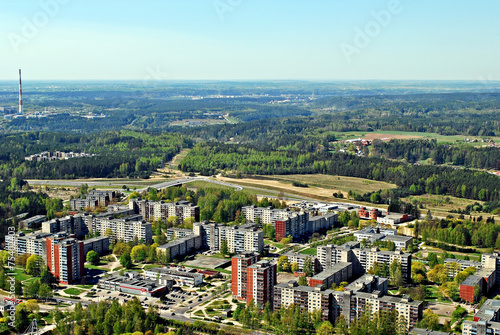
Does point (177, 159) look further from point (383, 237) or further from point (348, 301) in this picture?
point (348, 301)

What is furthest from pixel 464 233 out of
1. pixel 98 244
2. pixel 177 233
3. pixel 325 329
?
pixel 98 244

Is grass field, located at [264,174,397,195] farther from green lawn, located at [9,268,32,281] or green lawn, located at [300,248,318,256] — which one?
green lawn, located at [9,268,32,281]

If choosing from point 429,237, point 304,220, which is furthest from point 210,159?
point 429,237

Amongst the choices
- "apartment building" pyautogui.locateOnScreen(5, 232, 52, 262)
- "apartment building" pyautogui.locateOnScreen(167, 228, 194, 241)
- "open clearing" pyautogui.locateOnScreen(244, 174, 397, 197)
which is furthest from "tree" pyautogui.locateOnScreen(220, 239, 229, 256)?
"open clearing" pyautogui.locateOnScreen(244, 174, 397, 197)

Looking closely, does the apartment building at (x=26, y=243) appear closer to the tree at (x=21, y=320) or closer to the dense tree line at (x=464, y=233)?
the tree at (x=21, y=320)

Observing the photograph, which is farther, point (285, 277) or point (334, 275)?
point (285, 277)

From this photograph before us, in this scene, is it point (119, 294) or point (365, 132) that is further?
point (365, 132)

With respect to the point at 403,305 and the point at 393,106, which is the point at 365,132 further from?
the point at 403,305
